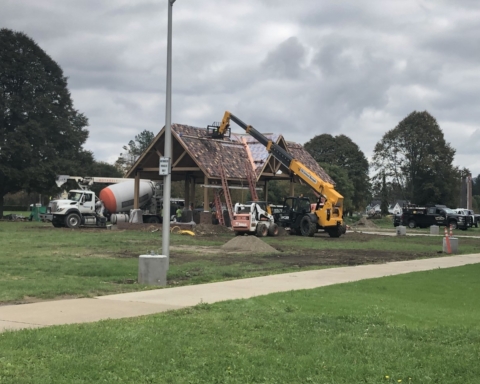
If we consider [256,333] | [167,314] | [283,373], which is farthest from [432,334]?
[167,314]

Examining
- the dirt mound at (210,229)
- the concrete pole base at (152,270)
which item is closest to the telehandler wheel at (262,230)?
the dirt mound at (210,229)

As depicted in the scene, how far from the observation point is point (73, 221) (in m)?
42.5

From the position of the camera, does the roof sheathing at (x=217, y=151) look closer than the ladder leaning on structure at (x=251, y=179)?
Yes

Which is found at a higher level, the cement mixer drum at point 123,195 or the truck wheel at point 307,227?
the cement mixer drum at point 123,195

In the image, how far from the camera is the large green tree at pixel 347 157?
94562 millimetres

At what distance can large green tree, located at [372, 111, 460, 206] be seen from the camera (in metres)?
74.8

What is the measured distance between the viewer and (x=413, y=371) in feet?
21.0

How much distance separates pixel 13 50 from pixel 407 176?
48.2 m

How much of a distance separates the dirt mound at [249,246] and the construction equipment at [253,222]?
859cm

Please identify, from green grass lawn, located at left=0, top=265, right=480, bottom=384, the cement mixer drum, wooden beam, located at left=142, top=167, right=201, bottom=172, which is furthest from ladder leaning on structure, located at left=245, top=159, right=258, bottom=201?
green grass lawn, located at left=0, top=265, right=480, bottom=384

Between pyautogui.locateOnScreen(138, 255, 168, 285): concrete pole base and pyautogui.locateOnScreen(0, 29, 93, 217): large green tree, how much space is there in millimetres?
40777

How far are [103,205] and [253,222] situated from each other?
57.1 ft

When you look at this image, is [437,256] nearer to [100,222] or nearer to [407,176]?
[100,222]

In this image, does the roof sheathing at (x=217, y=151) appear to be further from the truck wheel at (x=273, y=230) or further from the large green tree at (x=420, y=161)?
the large green tree at (x=420, y=161)
